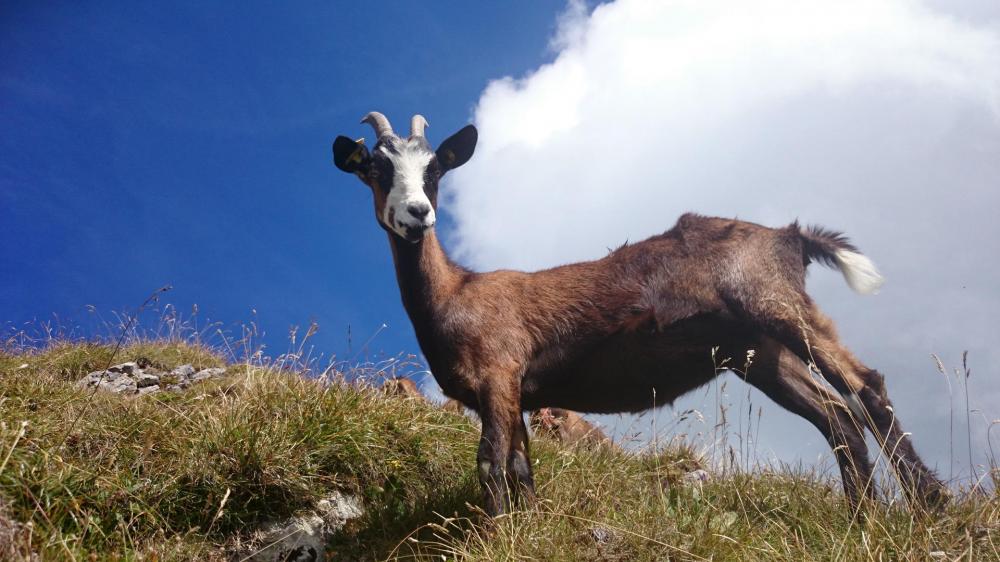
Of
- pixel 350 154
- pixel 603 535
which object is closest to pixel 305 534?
pixel 603 535

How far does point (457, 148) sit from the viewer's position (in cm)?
622

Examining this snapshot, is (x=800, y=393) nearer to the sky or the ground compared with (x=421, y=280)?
nearer to the ground

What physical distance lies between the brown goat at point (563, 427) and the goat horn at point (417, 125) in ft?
11.6

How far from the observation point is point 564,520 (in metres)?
4.37

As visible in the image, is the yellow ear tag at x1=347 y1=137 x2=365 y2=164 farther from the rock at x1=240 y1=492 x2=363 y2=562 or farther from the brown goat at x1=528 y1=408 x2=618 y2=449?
the brown goat at x1=528 y1=408 x2=618 y2=449

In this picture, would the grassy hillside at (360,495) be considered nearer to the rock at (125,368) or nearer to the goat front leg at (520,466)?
the goat front leg at (520,466)

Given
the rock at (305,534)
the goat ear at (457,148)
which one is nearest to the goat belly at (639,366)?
the rock at (305,534)

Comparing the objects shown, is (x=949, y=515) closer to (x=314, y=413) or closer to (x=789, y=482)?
(x=789, y=482)

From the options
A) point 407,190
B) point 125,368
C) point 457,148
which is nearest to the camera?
point 407,190

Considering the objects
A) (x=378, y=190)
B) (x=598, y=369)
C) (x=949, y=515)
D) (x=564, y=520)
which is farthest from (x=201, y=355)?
(x=949, y=515)

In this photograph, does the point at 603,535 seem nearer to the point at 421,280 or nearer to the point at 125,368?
the point at 421,280

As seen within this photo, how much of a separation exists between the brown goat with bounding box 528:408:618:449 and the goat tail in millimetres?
3249

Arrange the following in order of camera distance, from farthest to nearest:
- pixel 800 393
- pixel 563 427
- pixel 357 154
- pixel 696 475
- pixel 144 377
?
pixel 144 377, pixel 563 427, pixel 696 475, pixel 357 154, pixel 800 393

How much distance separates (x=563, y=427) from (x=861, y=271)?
14.1ft
